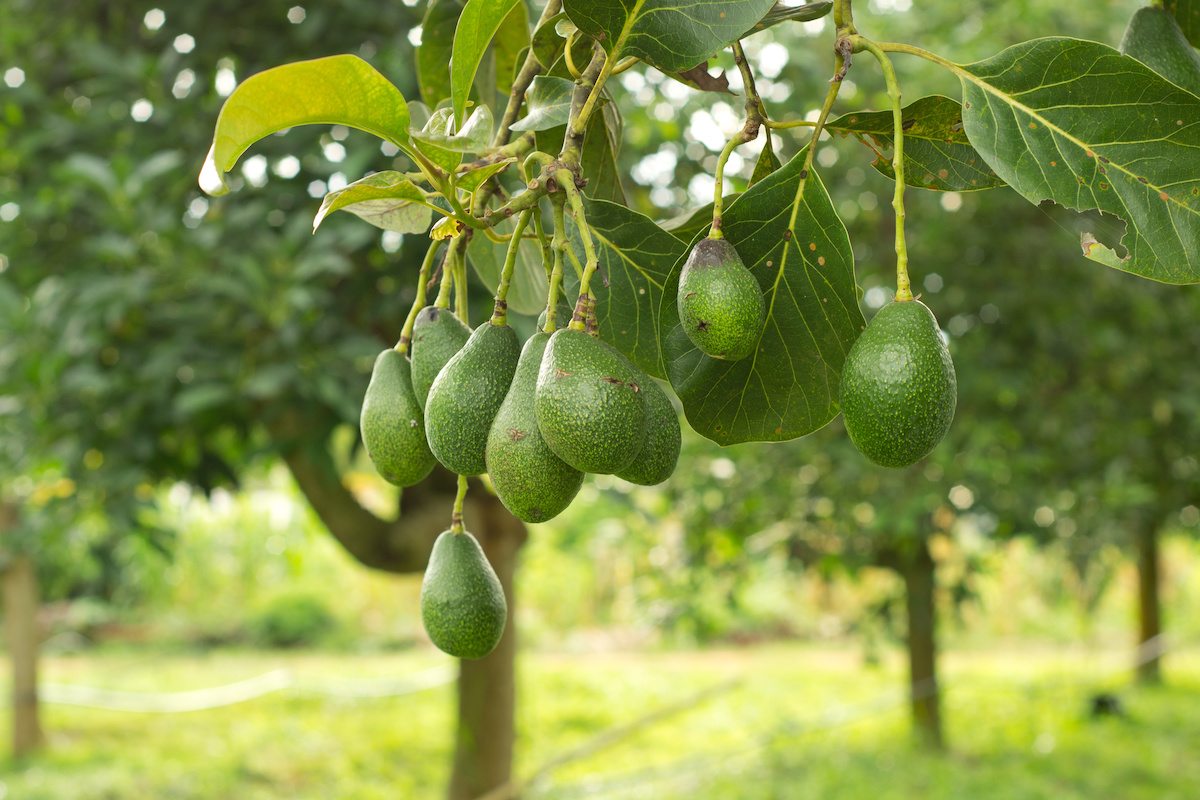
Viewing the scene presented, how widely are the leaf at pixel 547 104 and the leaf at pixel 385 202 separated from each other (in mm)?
84

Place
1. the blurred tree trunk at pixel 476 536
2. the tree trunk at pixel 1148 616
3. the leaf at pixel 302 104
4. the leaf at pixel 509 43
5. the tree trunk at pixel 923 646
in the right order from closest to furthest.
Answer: the leaf at pixel 302 104 → the leaf at pixel 509 43 → the blurred tree trunk at pixel 476 536 → the tree trunk at pixel 923 646 → the tree trunk at pixel 1148 616

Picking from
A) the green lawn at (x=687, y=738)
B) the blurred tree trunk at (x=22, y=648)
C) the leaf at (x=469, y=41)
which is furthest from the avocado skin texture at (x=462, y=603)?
the blurred tree trunk at (x=22, y=648)

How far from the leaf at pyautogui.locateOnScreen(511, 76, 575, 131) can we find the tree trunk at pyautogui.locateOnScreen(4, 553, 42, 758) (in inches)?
222

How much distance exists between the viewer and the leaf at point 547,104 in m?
0.62

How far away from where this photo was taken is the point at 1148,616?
6.83 m

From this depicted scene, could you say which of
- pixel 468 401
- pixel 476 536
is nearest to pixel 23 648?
pixel 476 536

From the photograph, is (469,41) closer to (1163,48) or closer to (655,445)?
(655,445)

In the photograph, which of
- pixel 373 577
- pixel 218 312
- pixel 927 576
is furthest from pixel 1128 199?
pixel 373 577

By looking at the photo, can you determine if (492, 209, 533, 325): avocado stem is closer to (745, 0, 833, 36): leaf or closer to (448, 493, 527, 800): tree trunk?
(745, 0, 833, 36): leaf

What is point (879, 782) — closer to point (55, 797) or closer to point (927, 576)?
point (927, 576)

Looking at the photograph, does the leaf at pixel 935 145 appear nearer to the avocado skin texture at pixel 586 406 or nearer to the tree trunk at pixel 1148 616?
the avocado skin texture at pixel 586 406

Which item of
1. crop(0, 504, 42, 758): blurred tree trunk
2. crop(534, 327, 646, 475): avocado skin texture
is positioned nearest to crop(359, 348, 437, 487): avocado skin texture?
crop(534, 327, 646, 475): avocado skin texture

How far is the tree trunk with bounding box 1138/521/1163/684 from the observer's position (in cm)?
664

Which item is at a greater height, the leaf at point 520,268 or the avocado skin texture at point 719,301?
the leaf at point 520,268
